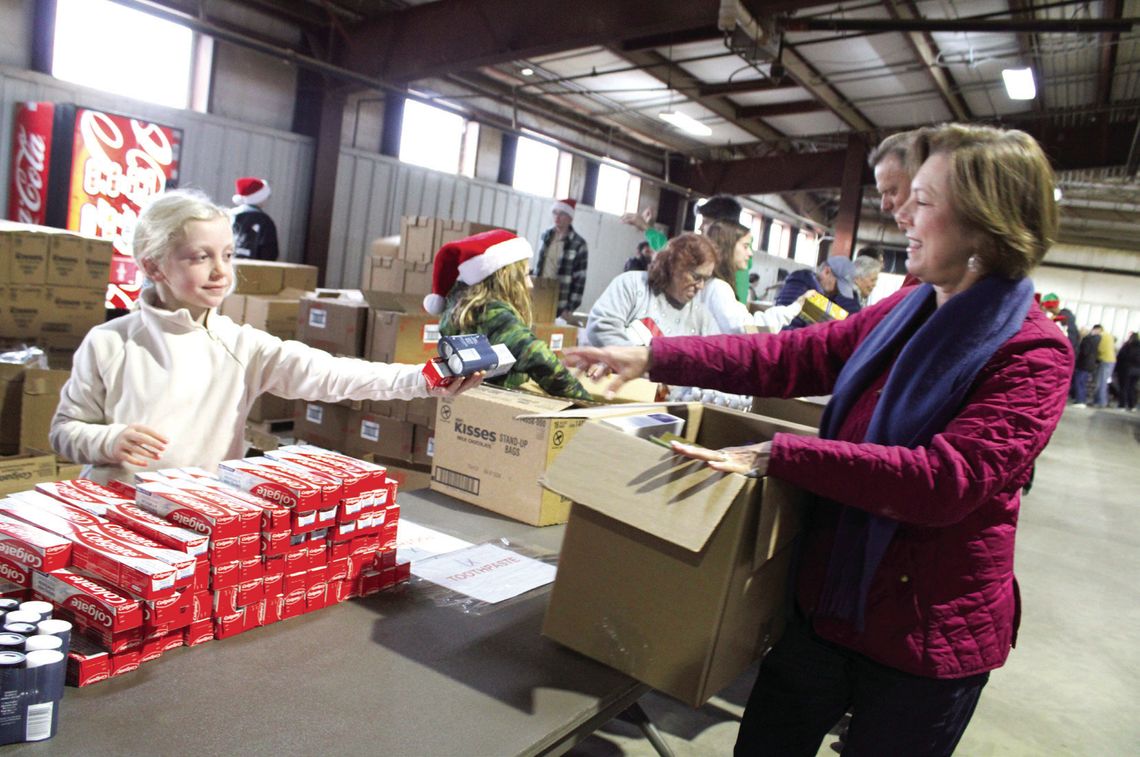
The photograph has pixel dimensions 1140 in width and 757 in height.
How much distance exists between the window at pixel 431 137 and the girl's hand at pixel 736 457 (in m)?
8.66

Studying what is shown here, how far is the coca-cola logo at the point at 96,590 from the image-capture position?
39.8 inches

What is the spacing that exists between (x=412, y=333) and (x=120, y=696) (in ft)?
8.88

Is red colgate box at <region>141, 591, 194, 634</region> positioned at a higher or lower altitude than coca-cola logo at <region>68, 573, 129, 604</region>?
lower

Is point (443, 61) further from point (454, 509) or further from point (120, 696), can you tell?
point (120, 696)

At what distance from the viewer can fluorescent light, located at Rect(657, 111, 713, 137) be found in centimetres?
1015

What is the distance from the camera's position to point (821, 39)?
715 centimetres

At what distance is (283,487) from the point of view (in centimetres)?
122

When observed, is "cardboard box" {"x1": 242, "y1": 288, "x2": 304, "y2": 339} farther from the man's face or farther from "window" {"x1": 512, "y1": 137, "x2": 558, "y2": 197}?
"window" {"x1": 512, "y1": 137, "x2": 558, "y2": 197}

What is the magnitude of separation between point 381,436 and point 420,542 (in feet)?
5.83

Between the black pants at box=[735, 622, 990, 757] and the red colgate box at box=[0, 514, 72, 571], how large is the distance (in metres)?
1.09

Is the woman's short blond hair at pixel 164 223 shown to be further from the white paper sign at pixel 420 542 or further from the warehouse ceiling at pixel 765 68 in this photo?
the warehouse ceiling at pixel 765 68

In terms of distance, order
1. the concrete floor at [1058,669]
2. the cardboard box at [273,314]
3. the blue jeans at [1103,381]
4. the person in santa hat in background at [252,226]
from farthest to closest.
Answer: the blue jeans at [1103,381], the person in santa hat in background at [252,226], the cardboard box at [273,314], the concrete floor at [1058,669]

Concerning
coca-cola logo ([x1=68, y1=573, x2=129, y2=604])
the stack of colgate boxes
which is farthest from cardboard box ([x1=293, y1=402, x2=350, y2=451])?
coca-cola logo ([x1=68, y1=573, x2=129, y2=604])

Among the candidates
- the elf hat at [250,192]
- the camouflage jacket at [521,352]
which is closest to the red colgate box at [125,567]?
the camouflage jacket at [521,352]
